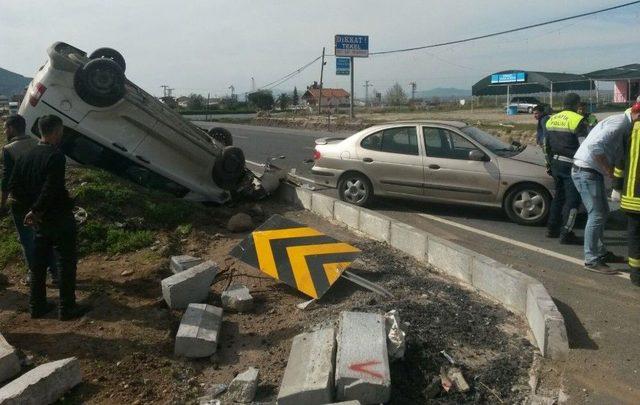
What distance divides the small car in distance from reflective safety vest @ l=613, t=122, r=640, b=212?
100 inches

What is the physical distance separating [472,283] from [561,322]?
150cm

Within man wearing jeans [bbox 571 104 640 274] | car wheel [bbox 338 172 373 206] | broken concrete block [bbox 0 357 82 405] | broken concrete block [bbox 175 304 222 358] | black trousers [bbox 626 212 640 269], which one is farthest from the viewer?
car wheel [bbox 338 172 373 206]

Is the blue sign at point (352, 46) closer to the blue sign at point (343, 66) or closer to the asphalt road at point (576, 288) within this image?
the blue sign at point (343, 66)

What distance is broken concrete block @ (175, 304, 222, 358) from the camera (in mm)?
4527

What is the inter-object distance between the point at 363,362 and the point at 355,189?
19.8 ft

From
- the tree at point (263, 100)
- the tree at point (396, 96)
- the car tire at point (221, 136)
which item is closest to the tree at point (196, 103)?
the tree at point (263, 100)

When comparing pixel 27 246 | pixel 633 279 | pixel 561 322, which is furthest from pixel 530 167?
pixel 27 246

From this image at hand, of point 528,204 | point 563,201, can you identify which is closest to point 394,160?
point 528,204

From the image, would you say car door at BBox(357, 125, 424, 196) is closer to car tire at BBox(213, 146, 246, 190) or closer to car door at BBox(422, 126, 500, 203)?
car door at BBox(422, 126, 500, 203)

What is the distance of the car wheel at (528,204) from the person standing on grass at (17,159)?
6083mm

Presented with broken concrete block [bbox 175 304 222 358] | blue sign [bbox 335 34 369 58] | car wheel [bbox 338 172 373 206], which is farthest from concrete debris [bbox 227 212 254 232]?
blue sign [bbox 335 34 369 58]

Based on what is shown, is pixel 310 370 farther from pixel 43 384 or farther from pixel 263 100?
pixel 263 100

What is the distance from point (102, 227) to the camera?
762 cm

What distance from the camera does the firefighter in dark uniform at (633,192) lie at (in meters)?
5.43
